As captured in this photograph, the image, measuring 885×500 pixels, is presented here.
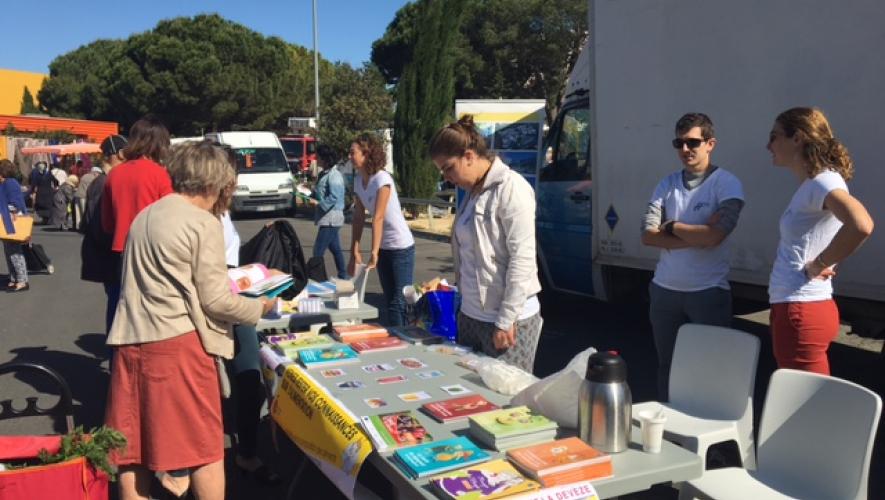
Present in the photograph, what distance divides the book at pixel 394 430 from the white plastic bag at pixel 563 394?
401mm

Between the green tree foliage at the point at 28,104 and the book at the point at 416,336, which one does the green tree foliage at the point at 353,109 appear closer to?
the book at the point at 416,336

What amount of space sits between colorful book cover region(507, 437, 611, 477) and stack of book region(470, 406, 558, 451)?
0.09m

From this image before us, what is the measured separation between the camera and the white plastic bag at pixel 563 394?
88.2 inches

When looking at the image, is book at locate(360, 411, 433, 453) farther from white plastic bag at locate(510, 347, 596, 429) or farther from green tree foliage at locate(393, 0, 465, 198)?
green tree foliage at locate(393, 0, 465, 198)

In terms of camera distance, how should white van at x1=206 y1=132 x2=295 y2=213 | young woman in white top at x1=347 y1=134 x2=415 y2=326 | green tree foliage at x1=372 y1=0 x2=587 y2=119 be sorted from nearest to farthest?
young woman in white top at x1=347 y1=134 x2=415 y2=326 < white van at x1=206 y1=132 x2=295 y2=213 < green tree foliage at x1=372 y1=0 x2=587 y2=119

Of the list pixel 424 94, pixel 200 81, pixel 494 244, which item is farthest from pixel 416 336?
pixel 200 81

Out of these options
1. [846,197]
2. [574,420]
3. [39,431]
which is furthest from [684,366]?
[39,431]

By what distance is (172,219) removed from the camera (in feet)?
7.93

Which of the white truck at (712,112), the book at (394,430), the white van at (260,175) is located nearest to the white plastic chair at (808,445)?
the book at (394,430)

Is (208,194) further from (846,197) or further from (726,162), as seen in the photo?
(726,162)

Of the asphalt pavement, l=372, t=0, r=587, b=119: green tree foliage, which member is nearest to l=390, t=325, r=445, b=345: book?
the asphalt pavement

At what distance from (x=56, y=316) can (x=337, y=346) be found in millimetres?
5991

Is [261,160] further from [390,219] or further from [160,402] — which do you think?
[160,402]

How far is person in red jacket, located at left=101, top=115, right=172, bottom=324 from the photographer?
3.80 m
